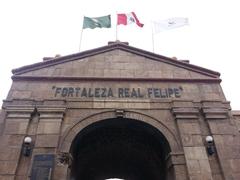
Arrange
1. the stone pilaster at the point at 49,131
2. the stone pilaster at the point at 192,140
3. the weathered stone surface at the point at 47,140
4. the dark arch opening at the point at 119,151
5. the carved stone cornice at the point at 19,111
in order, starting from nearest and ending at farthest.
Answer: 1. the stone pilaster at the point at 192,140
2. the stone pilaster at the point at 49,131
3. the weathered stone surface at the point at 47,140
4. the carved stone cornice at the point at 19,111
5. the dark arch opening at the point at 119,151

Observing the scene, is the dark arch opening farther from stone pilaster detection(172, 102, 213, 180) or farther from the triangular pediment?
the triangular pediment

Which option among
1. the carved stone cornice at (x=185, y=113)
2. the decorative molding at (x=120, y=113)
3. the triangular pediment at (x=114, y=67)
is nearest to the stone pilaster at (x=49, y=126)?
the triangular pediment at (x=114, y=67)

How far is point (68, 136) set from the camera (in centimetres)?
1159

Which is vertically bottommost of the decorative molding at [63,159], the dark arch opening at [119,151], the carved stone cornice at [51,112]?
the decorative molding at [63,159]

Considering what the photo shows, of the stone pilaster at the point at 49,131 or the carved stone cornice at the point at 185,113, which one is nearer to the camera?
the stone pilaster at the point at 49,131

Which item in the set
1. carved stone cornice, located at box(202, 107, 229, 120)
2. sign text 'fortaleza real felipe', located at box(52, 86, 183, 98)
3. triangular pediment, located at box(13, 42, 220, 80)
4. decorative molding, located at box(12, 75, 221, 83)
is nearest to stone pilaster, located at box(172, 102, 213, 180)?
carved stone cornice, located at box(202, 107, 229, 120)

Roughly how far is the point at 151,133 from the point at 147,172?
6034 millimetres

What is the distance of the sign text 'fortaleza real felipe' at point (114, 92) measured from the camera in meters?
13.2

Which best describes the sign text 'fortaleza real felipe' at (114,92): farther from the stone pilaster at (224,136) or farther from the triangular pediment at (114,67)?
the stone pilaster at (224,136)

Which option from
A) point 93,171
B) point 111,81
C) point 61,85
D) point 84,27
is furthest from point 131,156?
point 84,27

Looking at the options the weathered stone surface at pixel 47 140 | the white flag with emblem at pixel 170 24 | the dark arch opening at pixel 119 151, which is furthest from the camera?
the white flag with emblem at pixel 170 24

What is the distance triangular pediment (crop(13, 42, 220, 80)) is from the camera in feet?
46.0

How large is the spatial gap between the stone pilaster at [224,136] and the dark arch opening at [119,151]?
2.51 m

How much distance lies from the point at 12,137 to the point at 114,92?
5.61 meters
